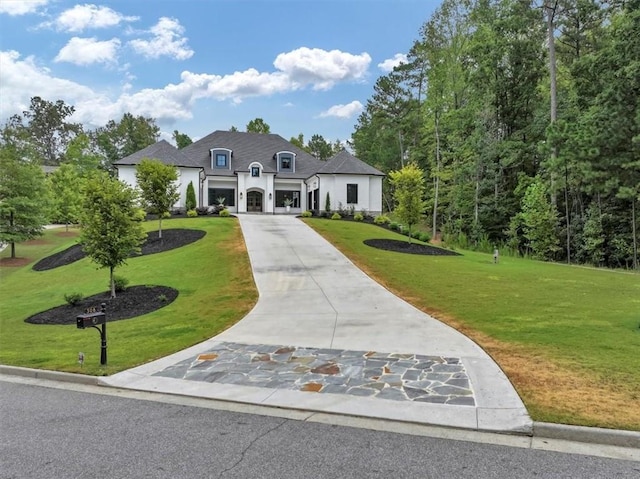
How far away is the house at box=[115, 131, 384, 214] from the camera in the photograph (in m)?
32.7

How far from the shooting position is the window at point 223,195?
34844 millimetres

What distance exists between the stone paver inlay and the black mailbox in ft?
4.17

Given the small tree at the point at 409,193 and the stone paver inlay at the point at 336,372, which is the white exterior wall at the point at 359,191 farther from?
the stone paver inlay at the point at 336,372

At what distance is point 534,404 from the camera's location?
4.51 metres

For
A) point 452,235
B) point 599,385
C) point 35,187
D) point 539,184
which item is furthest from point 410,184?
point 35,187

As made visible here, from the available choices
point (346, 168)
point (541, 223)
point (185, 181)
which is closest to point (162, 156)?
point (185, 181)

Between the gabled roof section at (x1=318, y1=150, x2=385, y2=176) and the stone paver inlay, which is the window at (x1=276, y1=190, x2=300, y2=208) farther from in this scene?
the stone paver inlay

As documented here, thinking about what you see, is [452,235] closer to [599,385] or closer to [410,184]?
[410,184]

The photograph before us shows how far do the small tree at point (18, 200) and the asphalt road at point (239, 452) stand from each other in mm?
24292

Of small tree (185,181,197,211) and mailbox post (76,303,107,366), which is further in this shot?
small tree (185,181,197,211)

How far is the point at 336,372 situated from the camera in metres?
5.81

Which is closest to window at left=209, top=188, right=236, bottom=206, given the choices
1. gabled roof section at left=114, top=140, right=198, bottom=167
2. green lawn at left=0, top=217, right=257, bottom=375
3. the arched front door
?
the arched front door

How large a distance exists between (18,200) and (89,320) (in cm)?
2295

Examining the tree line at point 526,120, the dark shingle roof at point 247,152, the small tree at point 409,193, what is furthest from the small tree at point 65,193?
the tree line at point 526,120
